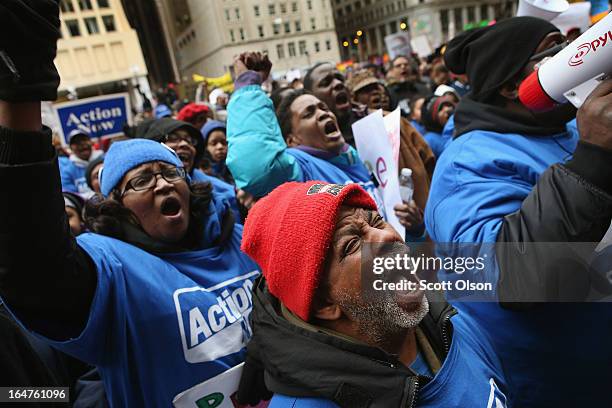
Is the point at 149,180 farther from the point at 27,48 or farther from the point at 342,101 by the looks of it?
the point at 342,101

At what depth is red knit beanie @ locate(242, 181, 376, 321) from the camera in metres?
1.20

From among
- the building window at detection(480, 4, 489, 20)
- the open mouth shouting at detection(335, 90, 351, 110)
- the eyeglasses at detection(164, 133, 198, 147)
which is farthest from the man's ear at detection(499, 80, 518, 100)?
the building window at detection(480, 4, 489, 20)

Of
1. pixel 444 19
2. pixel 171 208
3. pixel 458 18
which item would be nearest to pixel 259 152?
pixel 171 208

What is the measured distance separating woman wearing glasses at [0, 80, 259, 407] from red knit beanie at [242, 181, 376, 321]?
2.03ft

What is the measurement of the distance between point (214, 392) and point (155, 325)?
1.43 ft

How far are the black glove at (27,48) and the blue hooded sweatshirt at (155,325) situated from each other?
771mm

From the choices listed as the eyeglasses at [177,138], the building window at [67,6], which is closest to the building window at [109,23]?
the building window at [67,6]

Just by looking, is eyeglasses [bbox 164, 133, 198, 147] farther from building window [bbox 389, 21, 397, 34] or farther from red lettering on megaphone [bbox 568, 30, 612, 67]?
building window [bbox 389, 21, 397, 34]

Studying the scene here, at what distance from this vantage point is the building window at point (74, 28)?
39.7m

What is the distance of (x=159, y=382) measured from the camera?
170cm

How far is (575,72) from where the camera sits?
1171mm

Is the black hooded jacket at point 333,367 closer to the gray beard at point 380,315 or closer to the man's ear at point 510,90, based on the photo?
the gray beard at point 380,315

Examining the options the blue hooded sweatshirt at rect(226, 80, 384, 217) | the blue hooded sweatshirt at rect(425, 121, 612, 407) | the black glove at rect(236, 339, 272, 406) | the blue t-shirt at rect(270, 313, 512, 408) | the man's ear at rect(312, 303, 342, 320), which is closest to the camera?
the blue t-shirt at rect(270, 313, 512, 408)

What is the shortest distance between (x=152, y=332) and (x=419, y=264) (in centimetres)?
120
